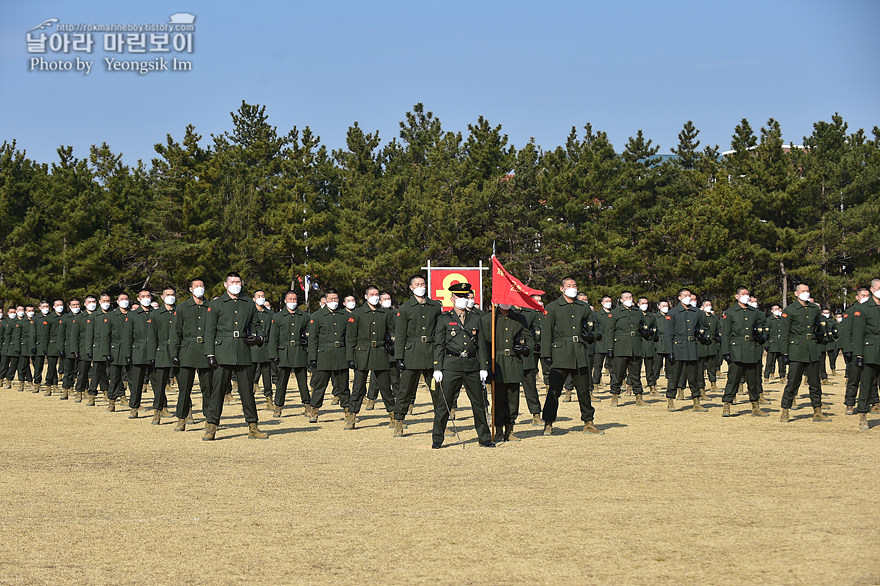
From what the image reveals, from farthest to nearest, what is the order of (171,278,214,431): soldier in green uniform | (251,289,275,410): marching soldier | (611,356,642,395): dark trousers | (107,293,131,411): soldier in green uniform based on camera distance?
(611,356,642,395): dark trousers
(251,289,275,410): marching soldier
(107,293,131,411): soldier in green uniform
(171,278,214,431): soldier in green uniform

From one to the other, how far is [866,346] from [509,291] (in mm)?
5596

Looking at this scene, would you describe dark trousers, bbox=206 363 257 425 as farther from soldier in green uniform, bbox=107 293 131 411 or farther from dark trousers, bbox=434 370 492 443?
soldier in green uniform, bbox=107 293 131 411

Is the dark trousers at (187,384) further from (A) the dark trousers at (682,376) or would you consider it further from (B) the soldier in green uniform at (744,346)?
(A) the dark trousers at (682,376)

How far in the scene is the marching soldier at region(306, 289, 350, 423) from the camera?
1731cm

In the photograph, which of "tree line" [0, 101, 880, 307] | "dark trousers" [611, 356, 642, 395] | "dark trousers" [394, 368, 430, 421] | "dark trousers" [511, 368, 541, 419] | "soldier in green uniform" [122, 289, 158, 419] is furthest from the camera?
"tree line" [0, 101, 880, 307]

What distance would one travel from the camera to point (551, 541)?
24.7 ft

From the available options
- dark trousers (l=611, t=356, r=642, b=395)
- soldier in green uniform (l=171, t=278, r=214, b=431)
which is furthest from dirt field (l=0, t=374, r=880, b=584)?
dark trousers (l=611, t=356, r=642, b=395)

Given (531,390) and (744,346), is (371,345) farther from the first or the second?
(744,346)

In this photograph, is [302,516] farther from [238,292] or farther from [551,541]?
[238,292]

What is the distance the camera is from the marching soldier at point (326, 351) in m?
17.3

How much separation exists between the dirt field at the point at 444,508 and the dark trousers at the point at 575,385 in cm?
36

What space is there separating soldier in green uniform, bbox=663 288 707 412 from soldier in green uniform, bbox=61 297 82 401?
12843 mm

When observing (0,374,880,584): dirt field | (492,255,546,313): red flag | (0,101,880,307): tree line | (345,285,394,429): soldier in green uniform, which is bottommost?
(0,374,880,584): dirt field

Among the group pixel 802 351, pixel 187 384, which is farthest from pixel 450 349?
pixel 802 351
